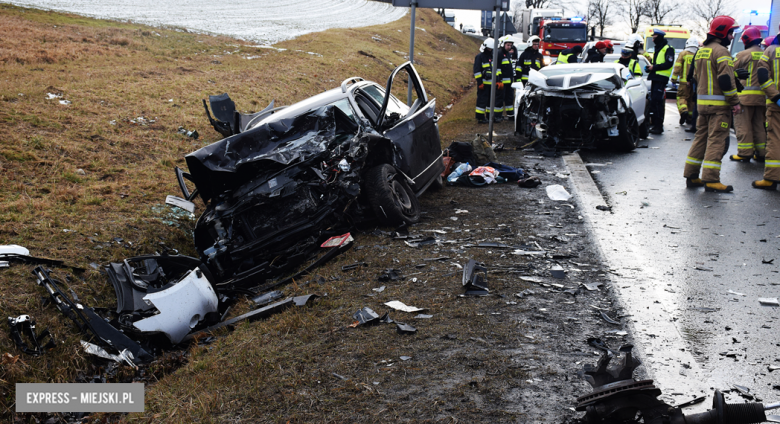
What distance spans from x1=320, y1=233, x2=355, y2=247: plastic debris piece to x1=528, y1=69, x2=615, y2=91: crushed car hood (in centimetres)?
610

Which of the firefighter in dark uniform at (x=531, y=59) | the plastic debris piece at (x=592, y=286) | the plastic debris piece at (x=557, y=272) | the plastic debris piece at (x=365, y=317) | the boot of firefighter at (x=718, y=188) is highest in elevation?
the firefighter in dark uniform at (x=531, y=59)

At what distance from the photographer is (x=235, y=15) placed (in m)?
32.9

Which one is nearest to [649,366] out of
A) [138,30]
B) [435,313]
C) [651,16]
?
[435,313]

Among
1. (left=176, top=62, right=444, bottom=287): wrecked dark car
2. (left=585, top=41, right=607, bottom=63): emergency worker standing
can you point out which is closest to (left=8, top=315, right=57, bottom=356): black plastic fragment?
(left=176, top=62, right=444, bottom=287): wrecked dark car

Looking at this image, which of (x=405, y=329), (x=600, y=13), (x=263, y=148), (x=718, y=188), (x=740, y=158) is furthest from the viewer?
(x=600, y=13)

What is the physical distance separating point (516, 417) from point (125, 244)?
16.1 feet

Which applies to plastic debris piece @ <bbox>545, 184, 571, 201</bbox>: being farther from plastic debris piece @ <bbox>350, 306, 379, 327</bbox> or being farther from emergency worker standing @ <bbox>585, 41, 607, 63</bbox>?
emergency worker standing @ <bbox>585, 41, 607, 63</bbox>

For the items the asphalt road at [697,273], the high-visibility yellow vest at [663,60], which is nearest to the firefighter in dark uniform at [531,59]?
the high-visibility yellow vest at [663,60]

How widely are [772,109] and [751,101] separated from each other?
454mm

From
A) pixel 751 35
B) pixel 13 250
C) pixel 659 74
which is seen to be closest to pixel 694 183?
pixel 751 35

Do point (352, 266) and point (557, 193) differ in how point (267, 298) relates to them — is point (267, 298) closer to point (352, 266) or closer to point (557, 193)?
point (352, 266)

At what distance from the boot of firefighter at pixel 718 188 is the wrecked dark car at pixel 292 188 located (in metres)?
3.99

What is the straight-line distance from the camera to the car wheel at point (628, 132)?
10.3 metres

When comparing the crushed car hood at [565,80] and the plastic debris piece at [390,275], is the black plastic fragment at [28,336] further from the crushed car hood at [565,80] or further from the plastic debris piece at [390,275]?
the crushed car hood at [565,80]
